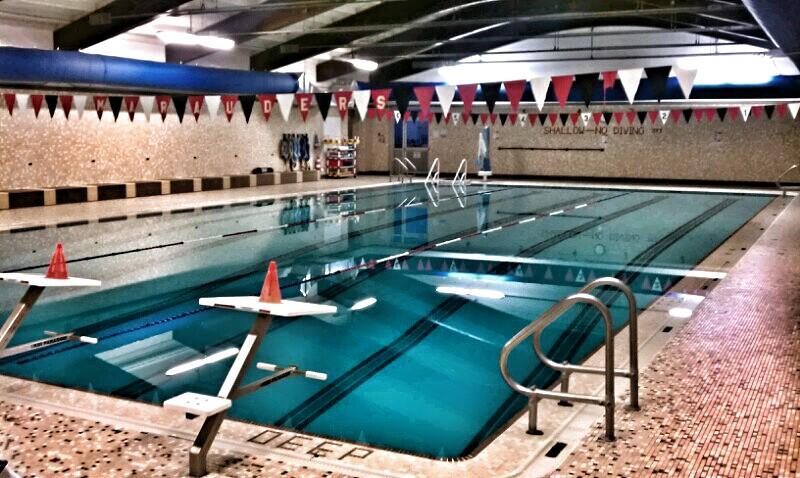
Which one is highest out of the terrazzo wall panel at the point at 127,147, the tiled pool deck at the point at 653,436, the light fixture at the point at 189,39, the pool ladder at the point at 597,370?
the light fixture at the point at 189,39

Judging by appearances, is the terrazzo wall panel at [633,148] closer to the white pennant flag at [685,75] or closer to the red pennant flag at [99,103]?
the white pennant flag at [685,75]

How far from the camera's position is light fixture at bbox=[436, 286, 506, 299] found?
721cm

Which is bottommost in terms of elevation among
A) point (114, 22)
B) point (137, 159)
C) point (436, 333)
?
point (436, 333)

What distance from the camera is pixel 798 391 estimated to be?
4.16m

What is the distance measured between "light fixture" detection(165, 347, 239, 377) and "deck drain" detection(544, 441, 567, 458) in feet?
8.01

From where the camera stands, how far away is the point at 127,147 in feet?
55.8

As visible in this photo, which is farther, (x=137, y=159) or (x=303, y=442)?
(x=137, y=159)

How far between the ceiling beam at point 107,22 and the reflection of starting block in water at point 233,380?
9684 mm

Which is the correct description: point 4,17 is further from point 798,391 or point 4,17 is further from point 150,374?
point 798,391

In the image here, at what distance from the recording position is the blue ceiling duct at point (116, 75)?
11.8 metres

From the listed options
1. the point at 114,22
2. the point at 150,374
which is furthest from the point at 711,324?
the point at 114,22

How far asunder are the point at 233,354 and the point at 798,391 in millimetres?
3353

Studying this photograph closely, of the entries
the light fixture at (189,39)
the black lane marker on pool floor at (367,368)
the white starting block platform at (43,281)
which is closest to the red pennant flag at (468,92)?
the light fixture at (189,39)

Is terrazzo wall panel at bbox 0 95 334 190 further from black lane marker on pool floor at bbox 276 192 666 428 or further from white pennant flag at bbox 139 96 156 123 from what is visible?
black lane marker on pool floor at bbox 276 192 666 428
